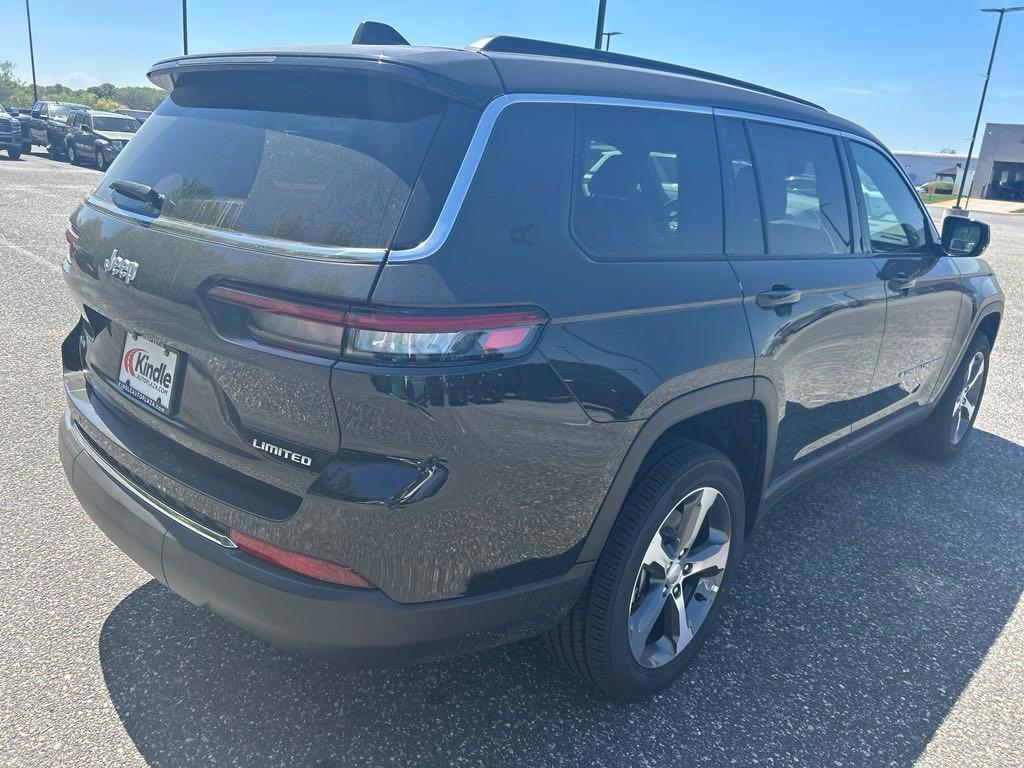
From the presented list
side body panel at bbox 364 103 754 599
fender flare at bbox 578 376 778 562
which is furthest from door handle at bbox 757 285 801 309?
side body panel at bbox 364 103 754 599

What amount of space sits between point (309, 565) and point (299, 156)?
100cm

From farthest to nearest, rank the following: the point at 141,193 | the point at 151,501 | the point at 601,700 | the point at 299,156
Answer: the point at 601,700 → the point at 141,193 → the point at 151,501 → the point at 299,156

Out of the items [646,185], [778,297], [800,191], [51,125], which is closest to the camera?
[646,185]

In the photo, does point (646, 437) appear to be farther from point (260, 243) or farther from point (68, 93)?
point (68, 93)

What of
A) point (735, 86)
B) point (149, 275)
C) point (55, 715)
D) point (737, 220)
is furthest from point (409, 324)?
point (735, 86)

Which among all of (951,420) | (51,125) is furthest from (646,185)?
(51,125)

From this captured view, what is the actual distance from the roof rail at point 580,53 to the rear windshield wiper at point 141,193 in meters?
0.96

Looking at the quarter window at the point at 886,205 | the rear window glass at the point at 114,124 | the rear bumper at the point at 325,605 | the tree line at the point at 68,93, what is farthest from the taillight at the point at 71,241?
the tree line at the point at 68,93

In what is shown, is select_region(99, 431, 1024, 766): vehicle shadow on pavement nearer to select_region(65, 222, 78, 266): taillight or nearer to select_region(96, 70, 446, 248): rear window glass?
select_region(65, 222, 78, 266): taillight

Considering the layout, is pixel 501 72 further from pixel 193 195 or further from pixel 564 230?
pixel 193 195

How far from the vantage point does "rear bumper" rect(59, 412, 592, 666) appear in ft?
6.27

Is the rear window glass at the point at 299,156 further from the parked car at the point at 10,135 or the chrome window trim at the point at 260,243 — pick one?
the parked car at the point at 10,135

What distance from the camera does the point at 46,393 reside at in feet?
15.9

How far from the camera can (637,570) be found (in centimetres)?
241
